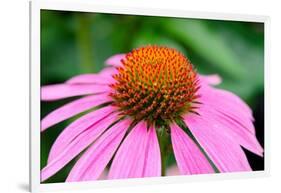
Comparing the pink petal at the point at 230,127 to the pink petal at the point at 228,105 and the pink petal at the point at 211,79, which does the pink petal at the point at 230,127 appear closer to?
the pink petal at the point at 228,105

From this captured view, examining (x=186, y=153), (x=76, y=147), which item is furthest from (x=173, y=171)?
(x=76, y=147)

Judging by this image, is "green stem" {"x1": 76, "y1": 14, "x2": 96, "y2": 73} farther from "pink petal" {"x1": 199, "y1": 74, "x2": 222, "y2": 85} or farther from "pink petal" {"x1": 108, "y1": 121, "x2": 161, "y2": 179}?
"pink petal" {"x1": 199, "y1": 74, "x2": 222, "y2": 85}

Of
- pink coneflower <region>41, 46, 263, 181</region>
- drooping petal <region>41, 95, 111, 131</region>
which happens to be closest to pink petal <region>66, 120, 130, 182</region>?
pink coneflower <region>41, 46, 263, 181</region>

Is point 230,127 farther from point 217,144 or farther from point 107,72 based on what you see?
point 107,72

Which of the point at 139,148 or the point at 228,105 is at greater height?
the point at 228,105

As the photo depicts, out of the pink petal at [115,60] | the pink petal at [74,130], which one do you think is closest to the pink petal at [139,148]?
the pink petal at [74,130]

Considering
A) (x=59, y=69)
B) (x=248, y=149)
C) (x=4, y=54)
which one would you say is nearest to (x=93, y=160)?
(x=59, y=69)
